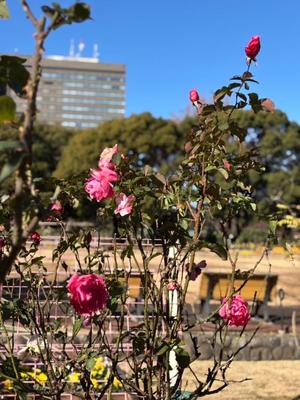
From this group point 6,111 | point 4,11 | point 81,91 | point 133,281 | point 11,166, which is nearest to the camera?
point 11,166

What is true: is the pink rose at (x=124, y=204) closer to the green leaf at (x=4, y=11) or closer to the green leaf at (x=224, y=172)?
the green leaf at (x=224, y=172)

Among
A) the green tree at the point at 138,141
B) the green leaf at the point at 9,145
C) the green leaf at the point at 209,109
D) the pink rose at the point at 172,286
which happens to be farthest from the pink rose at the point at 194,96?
the green tree at the point at 138,141

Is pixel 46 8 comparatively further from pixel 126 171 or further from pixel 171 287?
pixel 171 287

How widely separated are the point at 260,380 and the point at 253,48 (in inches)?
175

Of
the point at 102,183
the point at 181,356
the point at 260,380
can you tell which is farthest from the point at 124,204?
the point at 260,380

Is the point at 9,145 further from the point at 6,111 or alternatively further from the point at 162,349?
the point at 162,349

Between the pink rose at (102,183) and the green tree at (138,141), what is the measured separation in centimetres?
3183

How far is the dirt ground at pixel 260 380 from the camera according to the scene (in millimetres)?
5125

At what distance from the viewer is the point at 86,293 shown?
168 cm

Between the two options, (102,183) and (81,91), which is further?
(81,91)

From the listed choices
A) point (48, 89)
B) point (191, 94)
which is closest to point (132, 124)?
point (191, 94)

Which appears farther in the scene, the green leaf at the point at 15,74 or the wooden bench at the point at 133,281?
the wooden bench at the point at 133,281

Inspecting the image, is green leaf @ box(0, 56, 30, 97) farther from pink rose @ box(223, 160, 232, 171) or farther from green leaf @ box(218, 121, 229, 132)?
pink rose @ box(223, 160, 232, 171)

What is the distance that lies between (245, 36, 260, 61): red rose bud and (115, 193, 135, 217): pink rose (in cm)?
61
